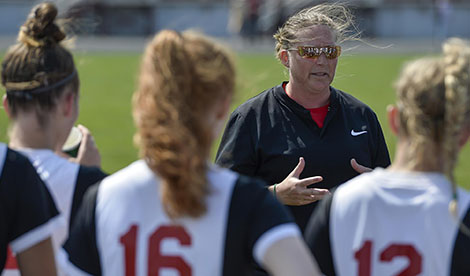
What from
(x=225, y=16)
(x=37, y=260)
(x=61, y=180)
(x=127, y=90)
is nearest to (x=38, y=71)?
(x=61, y=180)

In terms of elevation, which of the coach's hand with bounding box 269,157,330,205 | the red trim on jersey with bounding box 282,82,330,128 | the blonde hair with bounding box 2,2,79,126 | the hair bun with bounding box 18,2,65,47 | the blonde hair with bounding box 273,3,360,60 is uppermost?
the hair bun with bounding box 18,2,65,47

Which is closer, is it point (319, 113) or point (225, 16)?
point (319, 113)

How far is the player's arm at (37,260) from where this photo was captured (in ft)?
8.09

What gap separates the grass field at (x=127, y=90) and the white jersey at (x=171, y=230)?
0.36 meters

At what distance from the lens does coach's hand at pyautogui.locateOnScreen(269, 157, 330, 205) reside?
3.43 meters

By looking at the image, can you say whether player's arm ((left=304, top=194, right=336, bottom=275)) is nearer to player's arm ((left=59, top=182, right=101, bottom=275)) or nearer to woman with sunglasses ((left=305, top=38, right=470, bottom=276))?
woman with sunglasses ((left=305, top=38, right=470, bottom=276))

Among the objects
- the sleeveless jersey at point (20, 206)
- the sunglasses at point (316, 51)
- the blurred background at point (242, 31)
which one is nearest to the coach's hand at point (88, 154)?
the sleeveless jersey at point (20, 206)

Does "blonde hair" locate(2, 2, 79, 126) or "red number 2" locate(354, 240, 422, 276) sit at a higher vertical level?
"blonde hair" locate(2, 2, 79, 126)

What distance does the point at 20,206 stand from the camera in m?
2.45

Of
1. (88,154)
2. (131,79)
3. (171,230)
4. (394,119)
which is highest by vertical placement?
(394,119)

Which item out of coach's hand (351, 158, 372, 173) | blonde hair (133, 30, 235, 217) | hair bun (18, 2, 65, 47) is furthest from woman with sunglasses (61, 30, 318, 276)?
coach's hand (351, 158, 372, 173)

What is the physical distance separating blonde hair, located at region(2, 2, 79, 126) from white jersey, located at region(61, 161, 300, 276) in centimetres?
53

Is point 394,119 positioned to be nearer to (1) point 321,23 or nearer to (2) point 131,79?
(1) point 321,23

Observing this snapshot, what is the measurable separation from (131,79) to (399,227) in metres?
19.9
